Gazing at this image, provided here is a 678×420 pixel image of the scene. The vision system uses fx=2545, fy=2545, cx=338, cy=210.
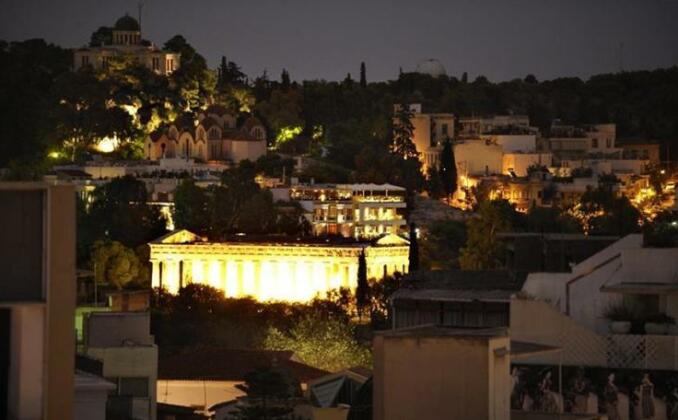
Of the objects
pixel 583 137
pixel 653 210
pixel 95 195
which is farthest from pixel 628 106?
pixel 95 195

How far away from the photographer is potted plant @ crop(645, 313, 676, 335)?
567 inches

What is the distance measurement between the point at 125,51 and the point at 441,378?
77332mm

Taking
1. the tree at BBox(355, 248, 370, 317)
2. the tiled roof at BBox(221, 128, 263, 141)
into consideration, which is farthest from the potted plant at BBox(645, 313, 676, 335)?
the tiled roof at BBox(221, 128, 263, 141)

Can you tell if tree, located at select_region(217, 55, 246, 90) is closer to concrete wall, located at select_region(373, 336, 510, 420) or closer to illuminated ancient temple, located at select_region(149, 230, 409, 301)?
illuminated ancient temple, located at select_region(149, 230, 409, 301)

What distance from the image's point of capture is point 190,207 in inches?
2482

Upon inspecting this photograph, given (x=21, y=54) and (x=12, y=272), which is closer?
(x=12, y=272)

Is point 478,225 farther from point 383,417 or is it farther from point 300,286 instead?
point 383,417

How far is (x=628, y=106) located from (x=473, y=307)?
85.4 metres

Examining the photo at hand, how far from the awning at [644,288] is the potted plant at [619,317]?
0.12m

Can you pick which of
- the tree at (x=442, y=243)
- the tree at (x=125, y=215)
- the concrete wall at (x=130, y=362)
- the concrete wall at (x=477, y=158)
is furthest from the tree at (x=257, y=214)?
the concrete wall at (x=130, y=362)

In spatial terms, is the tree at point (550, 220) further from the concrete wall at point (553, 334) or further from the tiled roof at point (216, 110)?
the concrete wall at point (553, 334)

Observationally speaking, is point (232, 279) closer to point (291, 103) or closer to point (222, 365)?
point (222, 365)

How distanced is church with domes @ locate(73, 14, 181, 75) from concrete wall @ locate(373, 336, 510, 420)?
75046 mm

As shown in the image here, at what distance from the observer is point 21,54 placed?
89.6 meters
